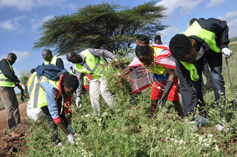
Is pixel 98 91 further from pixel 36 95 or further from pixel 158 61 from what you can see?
pixel 158 61

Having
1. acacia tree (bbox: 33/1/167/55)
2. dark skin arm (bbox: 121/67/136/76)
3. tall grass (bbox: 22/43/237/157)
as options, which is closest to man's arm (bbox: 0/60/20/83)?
tall grass (bbox: 22/43/237/157)

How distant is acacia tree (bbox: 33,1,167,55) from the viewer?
15.0 m

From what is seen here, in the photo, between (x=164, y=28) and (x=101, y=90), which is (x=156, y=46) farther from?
(x=164, y=28)

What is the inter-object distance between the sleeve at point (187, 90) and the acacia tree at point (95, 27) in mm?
12448

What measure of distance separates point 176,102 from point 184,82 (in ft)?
2.69

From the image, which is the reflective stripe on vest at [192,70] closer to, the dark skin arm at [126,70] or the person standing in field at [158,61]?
the person standing in field at [158,61]

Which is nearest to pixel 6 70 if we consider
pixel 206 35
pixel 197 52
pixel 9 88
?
pixel 9 88

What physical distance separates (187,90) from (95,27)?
15.6 m

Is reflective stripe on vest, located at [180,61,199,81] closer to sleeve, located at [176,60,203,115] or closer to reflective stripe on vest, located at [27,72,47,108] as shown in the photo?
sleeve, located at [176,60,203,115]

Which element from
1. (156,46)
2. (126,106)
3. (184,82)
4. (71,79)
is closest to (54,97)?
(71,79)

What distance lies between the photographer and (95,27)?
16594mm

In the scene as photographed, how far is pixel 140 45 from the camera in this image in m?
2.64

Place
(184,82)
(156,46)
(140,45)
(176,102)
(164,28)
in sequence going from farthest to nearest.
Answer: (164,28)
(176,102)
(156,46)
(140,45)
(184,82)

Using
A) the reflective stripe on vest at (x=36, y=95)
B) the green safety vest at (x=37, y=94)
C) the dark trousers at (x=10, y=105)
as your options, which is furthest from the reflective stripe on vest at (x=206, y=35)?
the dark trousers at (x=10, y=105)
